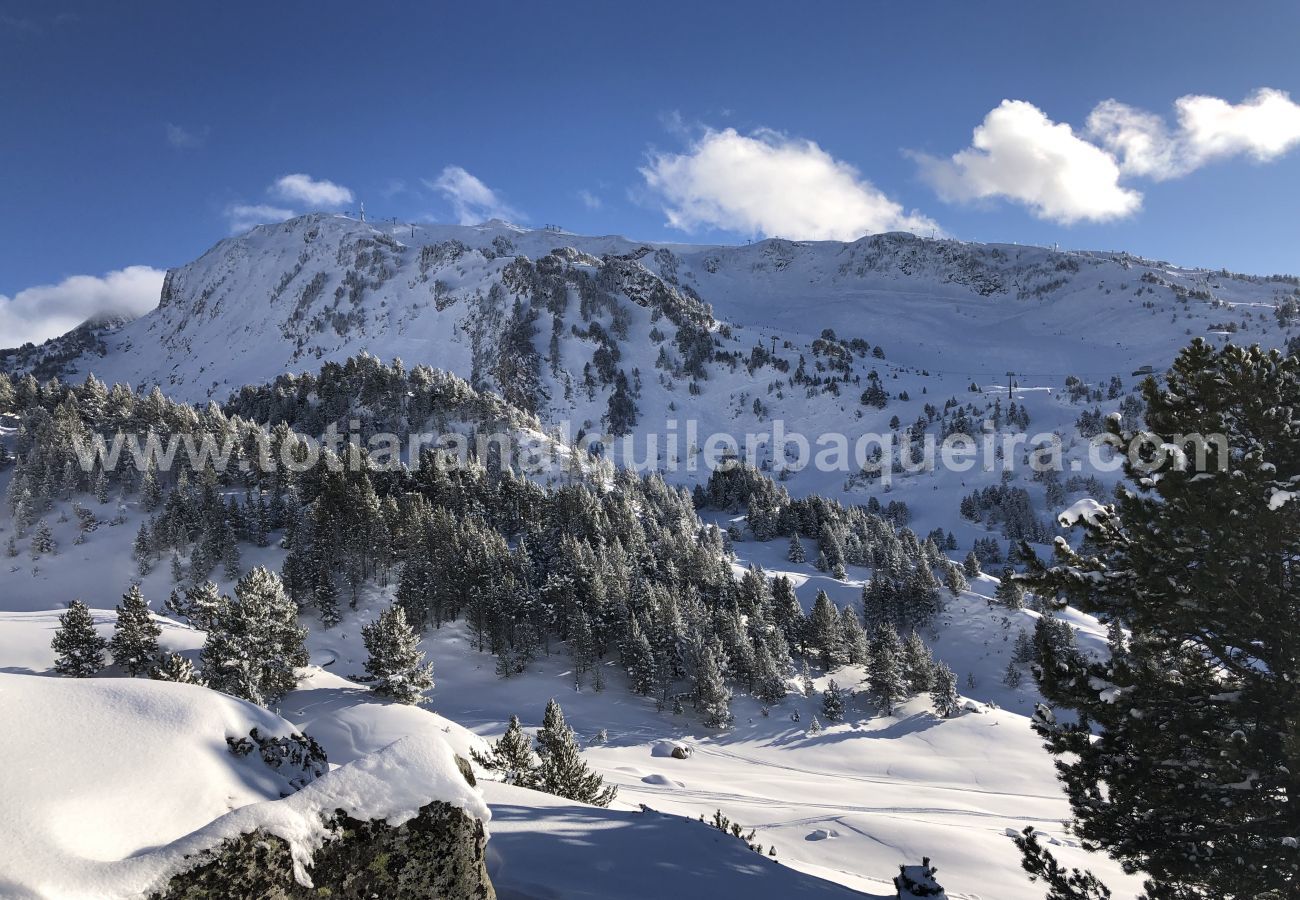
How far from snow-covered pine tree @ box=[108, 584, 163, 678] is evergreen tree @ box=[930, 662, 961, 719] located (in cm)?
6642

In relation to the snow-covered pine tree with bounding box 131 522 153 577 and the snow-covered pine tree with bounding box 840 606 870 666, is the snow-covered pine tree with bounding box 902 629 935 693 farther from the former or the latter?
the snow-covered pine tree with bounding box 131 522 153 577

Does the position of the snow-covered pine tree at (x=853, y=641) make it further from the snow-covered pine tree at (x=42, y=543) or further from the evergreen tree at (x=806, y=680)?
the snow-covered pine tree at (x=42, y=543)

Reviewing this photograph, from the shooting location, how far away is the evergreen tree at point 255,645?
3684 cm

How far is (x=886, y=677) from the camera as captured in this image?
63.3 metres

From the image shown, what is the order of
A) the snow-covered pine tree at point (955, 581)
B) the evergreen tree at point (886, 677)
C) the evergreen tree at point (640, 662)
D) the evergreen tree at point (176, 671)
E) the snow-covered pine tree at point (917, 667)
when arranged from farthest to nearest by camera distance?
1. the snow-covered pine tree at point (955, 581)
2. the snow-covered pine tree at point (917, 667)
3. the evergreen tree at point (640, 662)
4. the evergreen tree at point (886, 677)
5. the evergreen tree at point (176, 671)

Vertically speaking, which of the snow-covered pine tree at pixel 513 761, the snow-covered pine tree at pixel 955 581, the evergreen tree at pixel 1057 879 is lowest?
the snow-covered pine tree at pixel 955 581

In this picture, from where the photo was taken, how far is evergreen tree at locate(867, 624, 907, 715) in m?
63.3

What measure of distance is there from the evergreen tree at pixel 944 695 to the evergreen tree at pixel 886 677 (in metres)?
3.39

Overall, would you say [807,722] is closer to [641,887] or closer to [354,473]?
[641,887]

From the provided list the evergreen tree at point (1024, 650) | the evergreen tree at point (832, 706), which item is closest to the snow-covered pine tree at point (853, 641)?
the evergreen tree at point (832, 706)

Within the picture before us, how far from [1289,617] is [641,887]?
10.5 meters

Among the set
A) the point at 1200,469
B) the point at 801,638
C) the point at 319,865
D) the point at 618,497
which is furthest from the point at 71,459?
the point at 1200,469

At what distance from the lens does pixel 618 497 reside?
3981 inches

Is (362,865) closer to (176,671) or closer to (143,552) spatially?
(176,671)
